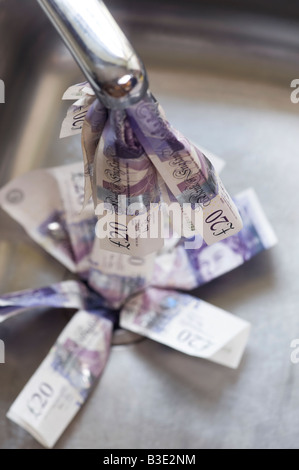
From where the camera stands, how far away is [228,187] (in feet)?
2.20

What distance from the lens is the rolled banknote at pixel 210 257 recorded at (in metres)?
0.61

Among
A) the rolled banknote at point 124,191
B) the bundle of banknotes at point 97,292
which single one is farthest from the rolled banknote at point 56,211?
the rolled banknote at point 124,191

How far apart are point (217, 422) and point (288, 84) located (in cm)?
41

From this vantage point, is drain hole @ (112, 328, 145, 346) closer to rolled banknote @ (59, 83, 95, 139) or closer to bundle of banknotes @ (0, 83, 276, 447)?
bundle of banknotes @ (0, 83, 276, 447)

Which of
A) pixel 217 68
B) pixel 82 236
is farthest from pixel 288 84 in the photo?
pixel 82 236

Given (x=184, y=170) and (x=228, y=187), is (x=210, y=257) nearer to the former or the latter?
(x=228, y=187)

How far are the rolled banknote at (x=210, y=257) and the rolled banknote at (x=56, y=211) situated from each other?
8 cm

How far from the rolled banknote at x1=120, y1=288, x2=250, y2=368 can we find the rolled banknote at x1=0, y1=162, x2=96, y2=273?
2.8 inches

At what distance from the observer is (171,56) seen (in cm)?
75

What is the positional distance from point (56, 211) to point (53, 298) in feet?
0.33

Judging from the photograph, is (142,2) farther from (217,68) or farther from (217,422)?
(217,422)

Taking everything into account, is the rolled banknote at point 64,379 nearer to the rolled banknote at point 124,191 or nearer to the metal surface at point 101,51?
the rolled banknote at point 124,191

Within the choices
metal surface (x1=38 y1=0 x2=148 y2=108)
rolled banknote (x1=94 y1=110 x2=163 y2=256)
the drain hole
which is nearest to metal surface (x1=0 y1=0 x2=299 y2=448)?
the drain hole

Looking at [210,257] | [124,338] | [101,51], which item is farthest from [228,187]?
[101,51]
